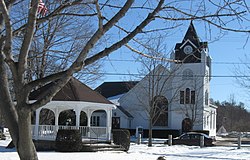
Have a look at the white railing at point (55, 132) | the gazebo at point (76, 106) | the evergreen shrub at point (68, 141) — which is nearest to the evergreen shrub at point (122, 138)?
the gazebo at point (76, 106)

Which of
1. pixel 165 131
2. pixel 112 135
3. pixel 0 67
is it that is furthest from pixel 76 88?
pixel 165 131

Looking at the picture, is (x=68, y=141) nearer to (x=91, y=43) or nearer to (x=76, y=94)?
(x=76, y=94)

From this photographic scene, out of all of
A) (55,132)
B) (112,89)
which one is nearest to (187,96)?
(112,89)

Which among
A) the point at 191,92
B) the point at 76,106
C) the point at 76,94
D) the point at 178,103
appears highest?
the point at 191,92

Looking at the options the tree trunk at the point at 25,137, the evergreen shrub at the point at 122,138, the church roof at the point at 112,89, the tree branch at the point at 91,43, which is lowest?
the evergreen shrub at the point at 122,138

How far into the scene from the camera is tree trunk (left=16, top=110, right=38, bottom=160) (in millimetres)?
6805

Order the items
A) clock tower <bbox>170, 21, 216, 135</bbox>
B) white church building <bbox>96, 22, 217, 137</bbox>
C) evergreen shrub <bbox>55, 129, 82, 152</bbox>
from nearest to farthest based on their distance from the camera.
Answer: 1. evergreen shrub <bbox>55, 129, 82, 152</bbox>
2. white church building <bbox>96, 22, 217, 137</bbox>
3. clock tower <bbox>170, 21, 216, 135</bbox>

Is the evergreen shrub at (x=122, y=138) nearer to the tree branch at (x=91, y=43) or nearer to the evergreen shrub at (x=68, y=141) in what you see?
the evergreen shrub at (x=68, y=141)

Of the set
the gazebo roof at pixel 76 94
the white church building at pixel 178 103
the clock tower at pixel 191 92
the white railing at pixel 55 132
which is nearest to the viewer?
the white railing at pixel 55 132

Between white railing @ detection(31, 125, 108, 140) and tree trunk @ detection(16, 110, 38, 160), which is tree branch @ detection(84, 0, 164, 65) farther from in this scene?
white railing @ detection(31, 125, 108, 140)

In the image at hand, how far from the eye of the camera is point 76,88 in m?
26.8

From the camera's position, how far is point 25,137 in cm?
682

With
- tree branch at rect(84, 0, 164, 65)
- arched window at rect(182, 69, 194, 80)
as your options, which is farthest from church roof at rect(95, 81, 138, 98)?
tree branch at rect(84, 0, 164, 65)

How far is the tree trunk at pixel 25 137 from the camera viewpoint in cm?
680
